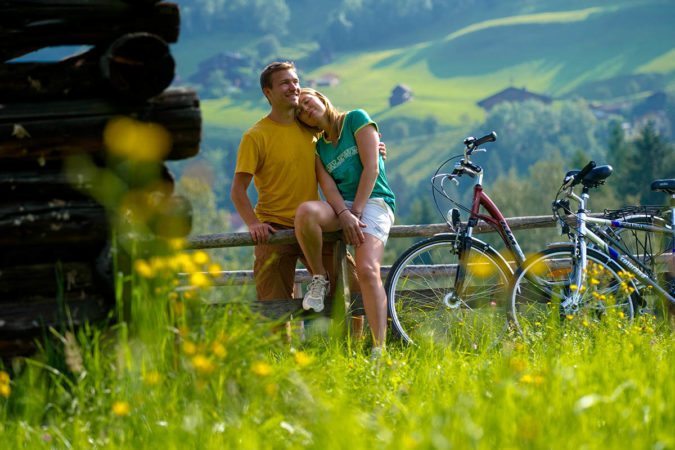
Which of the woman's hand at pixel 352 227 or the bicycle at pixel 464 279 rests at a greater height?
the woman's hand at pixel 352 227

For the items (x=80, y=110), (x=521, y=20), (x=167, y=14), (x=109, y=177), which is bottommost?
(x=521, y=20)

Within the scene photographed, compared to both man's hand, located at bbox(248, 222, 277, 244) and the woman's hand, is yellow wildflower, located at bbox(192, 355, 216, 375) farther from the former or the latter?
man's hand, located at bbox(248, 222, 277, 244)

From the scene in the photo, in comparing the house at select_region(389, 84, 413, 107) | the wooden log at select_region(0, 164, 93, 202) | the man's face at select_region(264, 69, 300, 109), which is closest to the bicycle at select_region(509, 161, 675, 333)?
the man's face at select_region(264, 69, 300, 109)

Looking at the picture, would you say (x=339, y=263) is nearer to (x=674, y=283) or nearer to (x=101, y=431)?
(x=674, y=283)

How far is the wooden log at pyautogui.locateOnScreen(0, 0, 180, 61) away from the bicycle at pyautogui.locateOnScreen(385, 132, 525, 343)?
2.32 metres

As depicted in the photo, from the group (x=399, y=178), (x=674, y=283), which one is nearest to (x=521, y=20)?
(x=399, y=178)

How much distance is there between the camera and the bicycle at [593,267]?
20.0 ft

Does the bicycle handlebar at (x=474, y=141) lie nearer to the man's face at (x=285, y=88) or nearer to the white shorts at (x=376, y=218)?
the white shorts at (x=376, y=218)

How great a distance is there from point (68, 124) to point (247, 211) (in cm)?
169

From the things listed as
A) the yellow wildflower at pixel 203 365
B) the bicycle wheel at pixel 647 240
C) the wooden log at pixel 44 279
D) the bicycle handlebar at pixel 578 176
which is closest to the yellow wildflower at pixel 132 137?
the wooden log at pixel 44 279

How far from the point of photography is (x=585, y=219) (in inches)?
250

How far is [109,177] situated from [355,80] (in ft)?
623

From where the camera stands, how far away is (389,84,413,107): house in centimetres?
17512

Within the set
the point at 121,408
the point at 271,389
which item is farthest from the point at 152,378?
the point at 271,389
